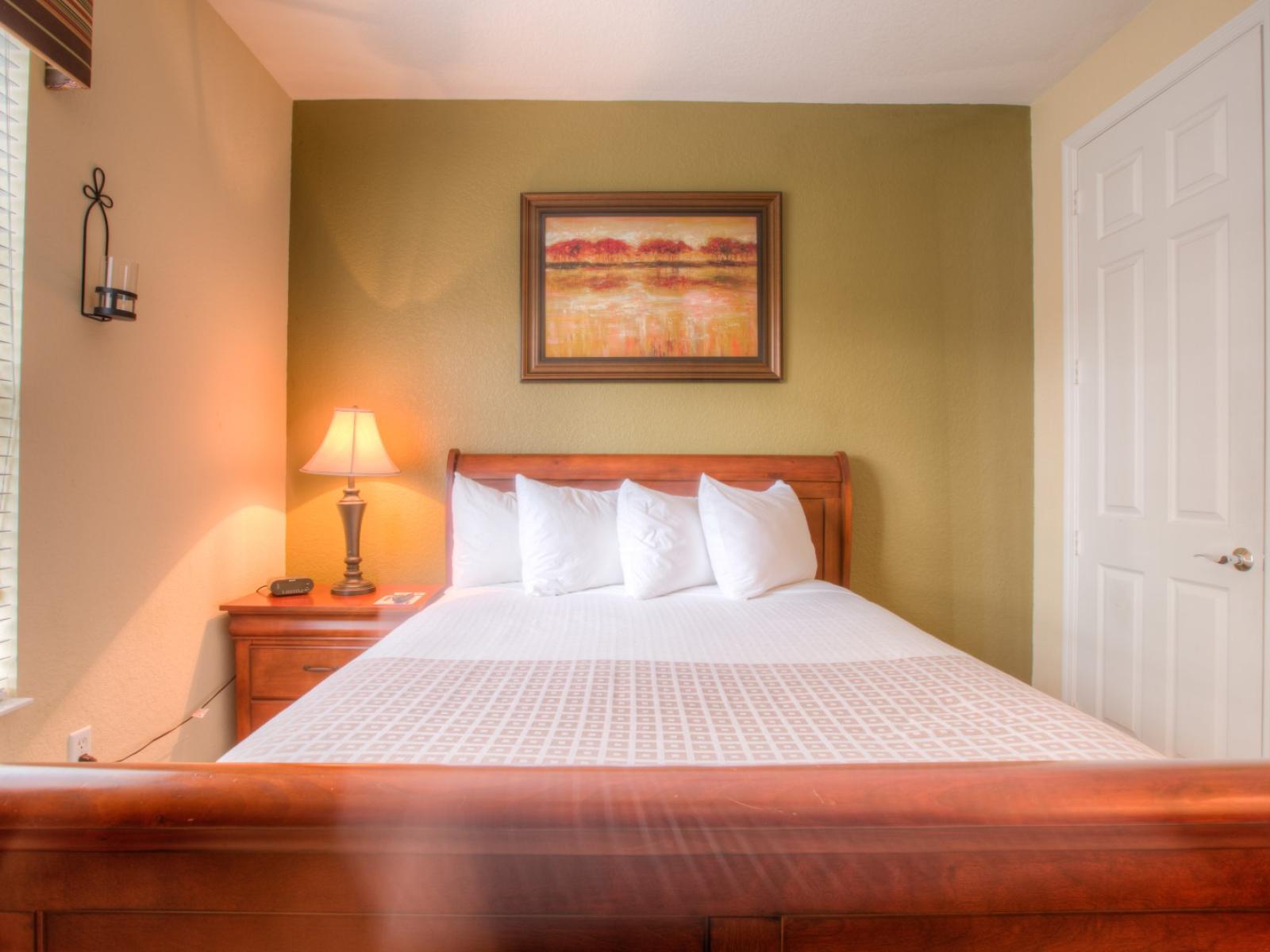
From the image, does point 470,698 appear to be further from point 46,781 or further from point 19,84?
point 19,84

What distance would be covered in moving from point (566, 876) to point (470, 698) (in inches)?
23.4

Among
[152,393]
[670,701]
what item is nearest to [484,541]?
[152,393]

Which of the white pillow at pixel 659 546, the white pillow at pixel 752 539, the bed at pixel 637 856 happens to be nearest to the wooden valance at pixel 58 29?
the bed at pixel 637 856

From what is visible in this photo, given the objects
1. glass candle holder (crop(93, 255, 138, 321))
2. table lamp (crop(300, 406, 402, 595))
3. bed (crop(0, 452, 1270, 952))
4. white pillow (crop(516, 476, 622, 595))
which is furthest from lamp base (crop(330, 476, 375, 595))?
bed (crop(0, 452, 1270, 952))

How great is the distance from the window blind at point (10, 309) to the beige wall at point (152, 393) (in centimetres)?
2

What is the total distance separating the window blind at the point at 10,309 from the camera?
1420mm

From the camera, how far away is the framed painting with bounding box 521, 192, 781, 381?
8.72 feet

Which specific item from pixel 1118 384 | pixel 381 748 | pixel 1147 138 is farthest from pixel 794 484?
pixel 381 748

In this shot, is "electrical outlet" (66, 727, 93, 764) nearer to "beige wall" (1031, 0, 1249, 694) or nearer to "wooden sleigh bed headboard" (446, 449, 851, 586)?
"wooden sleigh bed headboard" (446, 449, 851, 586)

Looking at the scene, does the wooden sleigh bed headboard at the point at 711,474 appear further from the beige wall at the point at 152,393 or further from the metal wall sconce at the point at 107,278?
the metal wall sconce at the point at 107,278

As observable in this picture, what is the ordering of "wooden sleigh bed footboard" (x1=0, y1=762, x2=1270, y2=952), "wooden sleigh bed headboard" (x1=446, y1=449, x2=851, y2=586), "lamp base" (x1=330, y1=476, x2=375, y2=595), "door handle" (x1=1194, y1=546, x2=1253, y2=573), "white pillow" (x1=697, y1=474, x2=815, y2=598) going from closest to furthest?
"wooden sleigh bed footboard" (x1=0, y1=762, x2=1270, y2=952) < "door handle" (x1=1194, y1=546, x2=1253, y2=573) < "white pillow" (x1=697, y1=474, x2=815, y2=598) < "lamp base" (x1=330, y1=476, x2=375, y2=595) < "wooden sleigh bed headboard" (x1=446, y1=449, x2=851, y2=586)

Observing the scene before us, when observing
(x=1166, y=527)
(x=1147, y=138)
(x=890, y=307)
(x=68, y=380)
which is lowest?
(x=1166, y=527)

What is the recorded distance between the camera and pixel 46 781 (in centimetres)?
59

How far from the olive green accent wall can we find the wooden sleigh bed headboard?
0.29 feet
